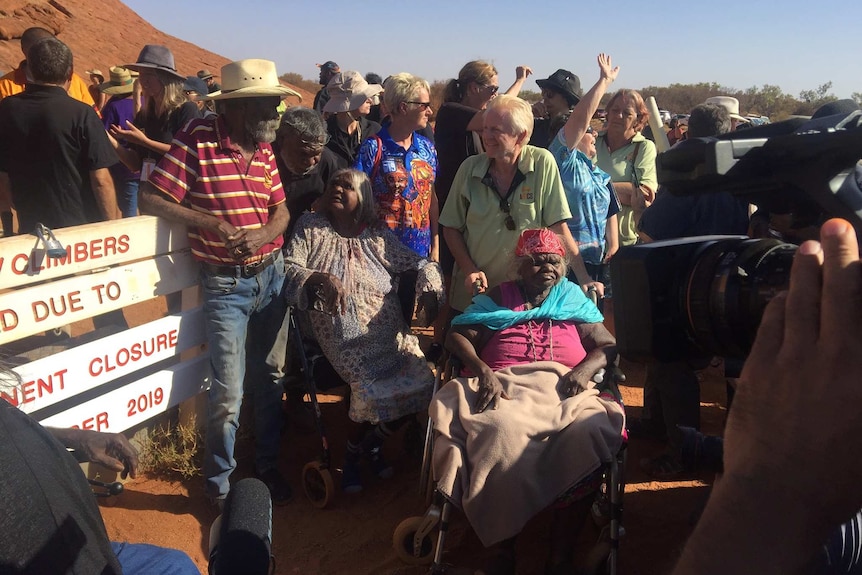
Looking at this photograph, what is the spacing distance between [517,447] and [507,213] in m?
1.57

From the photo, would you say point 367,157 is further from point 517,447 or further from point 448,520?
point 448,520

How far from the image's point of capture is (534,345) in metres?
3.55

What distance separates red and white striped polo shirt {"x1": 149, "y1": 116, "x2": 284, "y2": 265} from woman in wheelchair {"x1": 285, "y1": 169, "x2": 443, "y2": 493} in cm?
43

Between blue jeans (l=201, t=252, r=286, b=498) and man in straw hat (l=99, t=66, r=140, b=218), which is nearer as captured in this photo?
blue jeans (l=201, t=252, r=286, b=498)

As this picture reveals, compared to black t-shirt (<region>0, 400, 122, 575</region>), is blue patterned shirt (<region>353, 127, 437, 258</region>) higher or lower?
higher

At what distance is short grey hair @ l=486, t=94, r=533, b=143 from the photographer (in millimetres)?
3891

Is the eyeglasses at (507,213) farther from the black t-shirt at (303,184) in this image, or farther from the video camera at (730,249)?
the video camera at (730,249)

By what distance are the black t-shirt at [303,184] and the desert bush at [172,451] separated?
1.39 meters

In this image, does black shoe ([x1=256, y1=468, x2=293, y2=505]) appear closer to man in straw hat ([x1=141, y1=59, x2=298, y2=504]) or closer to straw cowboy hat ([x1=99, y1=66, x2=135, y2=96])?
man in straw hat ([x1=141, y1=59, x2=298, y2=504])

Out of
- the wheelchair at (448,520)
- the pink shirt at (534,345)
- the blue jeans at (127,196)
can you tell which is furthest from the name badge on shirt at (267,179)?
the blue jeans at (127,196)

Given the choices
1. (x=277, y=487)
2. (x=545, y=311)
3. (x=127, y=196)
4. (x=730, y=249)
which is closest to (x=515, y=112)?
(x=545, y=311)

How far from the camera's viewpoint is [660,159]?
4.17 ft

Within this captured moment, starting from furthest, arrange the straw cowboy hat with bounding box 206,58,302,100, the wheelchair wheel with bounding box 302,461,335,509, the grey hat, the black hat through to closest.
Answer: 1. the grey hat
2. the black hat
3. the wheelchair wheel with bounding box 302,461,335,509
4. the straw cowboy hat with bounding box 206,58,302,100

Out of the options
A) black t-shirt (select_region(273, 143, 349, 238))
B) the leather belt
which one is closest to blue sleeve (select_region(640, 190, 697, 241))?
black t-shirt (select_region(273, 143, 349, 238))
